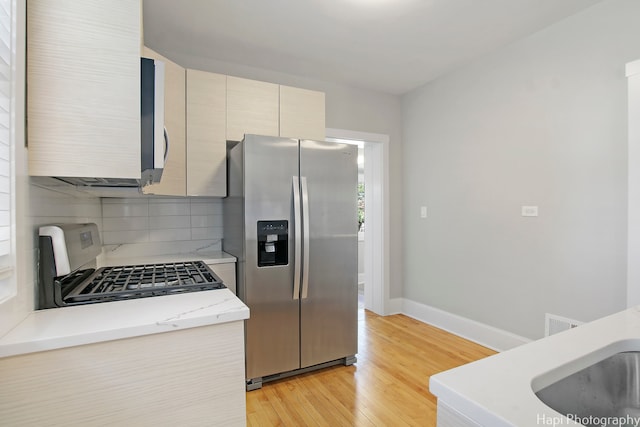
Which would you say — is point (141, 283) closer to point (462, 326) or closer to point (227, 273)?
point (227, 273)

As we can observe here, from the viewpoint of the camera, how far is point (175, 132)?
238cm

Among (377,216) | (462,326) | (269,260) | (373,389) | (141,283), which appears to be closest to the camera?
(141,283)

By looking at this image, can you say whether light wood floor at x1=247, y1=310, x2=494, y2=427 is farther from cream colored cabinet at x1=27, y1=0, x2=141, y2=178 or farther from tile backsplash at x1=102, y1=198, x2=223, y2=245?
cream colored cabinet at x1=27, y1=0, x2=141, y2=178

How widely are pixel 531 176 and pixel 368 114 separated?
1747 mm

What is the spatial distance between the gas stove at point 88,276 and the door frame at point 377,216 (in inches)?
90.9

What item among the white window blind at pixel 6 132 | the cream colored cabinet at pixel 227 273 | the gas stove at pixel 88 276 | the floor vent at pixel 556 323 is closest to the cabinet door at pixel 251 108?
the cream colored cabinet at pixel 227 273

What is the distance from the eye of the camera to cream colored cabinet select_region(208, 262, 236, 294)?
2379mm

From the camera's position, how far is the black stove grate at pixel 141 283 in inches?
50.2

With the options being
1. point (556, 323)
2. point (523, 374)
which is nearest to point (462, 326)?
point (556, 323)

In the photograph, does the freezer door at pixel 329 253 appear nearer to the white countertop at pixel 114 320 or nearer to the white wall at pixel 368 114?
the white wall at pixel 368 114

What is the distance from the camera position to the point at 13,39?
97 centimetres

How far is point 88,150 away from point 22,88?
0.24m

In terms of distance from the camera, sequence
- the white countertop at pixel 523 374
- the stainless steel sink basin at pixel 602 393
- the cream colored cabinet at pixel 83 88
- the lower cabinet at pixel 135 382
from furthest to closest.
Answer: the cream colored cabinet at pixel 83 88, the lower cabinet at pixel 135 382, the stainless steel sink basin at pixel 602 393, the white countertop at pixel 523 374

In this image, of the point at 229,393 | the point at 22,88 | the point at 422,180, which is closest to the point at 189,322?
the point at 229,393
